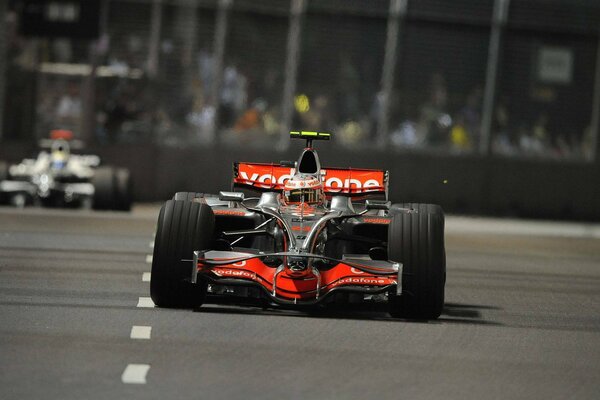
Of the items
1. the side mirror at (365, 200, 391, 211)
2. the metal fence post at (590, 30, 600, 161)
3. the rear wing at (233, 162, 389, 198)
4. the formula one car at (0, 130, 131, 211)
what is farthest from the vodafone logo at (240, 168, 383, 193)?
the metal fence post at (590, 30, 600, 161)

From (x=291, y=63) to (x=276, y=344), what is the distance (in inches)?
789

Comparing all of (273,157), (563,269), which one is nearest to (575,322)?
(563,269)

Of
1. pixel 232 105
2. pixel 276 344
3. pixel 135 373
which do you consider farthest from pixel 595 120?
pixel 135 373

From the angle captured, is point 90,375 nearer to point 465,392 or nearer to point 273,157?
point 465,392

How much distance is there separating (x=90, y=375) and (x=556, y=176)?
22.2 meters

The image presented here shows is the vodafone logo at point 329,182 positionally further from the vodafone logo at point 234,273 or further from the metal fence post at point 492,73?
the metal fence post at point 492,73

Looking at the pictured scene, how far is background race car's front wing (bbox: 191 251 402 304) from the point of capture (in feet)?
35.0

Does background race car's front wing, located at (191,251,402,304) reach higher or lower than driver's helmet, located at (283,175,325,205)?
lower

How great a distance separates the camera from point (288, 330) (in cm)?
1016

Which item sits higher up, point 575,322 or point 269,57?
point 269,57

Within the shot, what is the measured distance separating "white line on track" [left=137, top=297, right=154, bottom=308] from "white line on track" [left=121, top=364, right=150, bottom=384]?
2.99m

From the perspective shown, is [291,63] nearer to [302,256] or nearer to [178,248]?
[178,248]

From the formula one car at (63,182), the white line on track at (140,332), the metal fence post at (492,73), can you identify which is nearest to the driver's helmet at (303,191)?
the white line on track at (140,332)

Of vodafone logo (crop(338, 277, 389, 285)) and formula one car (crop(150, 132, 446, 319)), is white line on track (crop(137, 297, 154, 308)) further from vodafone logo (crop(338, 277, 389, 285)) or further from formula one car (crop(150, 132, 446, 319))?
vodafone logo (crop(338, 277, 389, 285))
